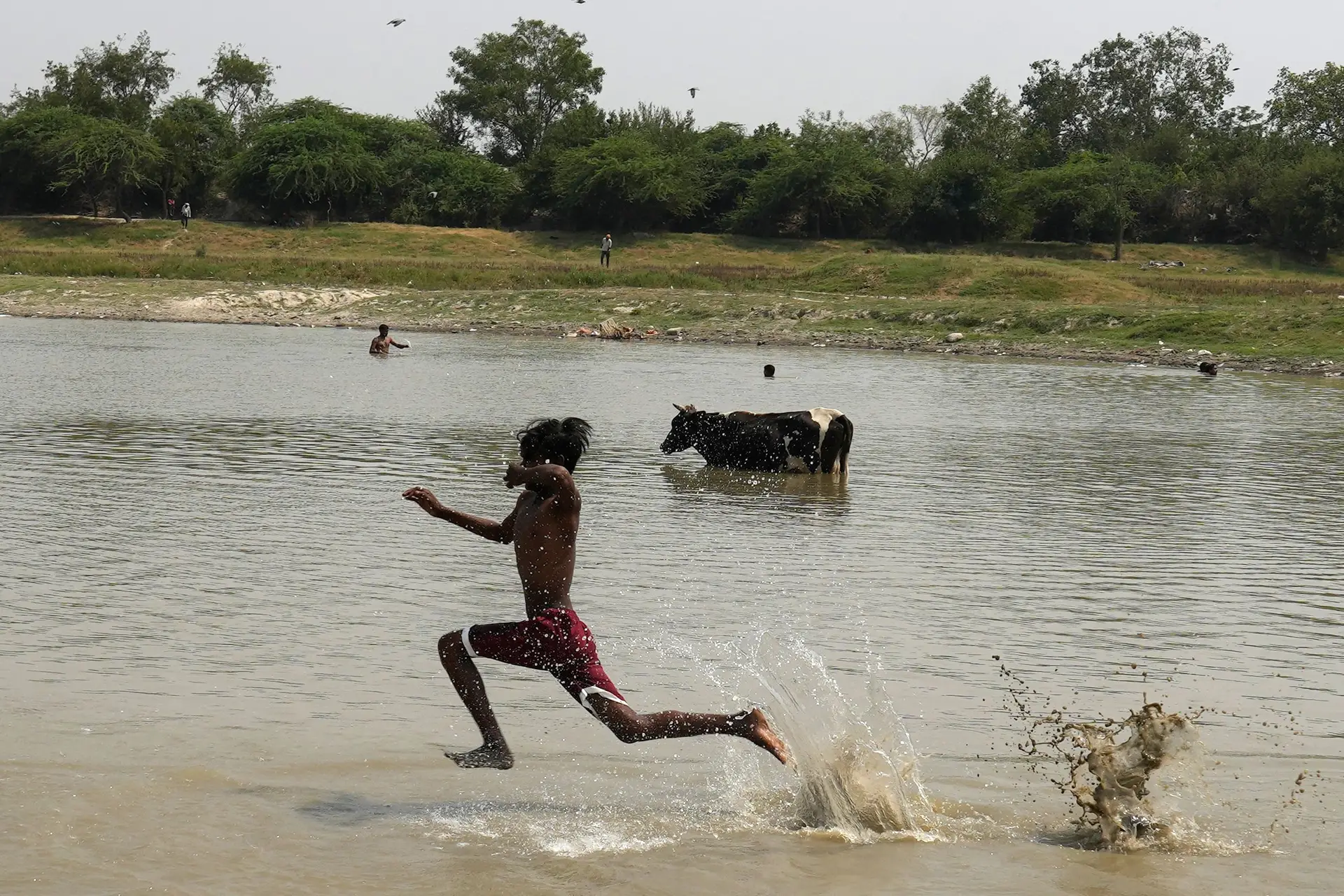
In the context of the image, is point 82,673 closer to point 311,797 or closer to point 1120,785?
point 311,797

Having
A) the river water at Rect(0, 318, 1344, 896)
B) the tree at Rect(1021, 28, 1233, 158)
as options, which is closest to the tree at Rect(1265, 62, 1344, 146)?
the tree at Rect(1021, 28, 1233, 158)

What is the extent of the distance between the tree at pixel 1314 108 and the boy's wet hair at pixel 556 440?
290 feet

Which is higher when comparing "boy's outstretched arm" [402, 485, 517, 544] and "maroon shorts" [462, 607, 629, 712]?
"boy's outstretched arm" [402, 485, 517, 544]

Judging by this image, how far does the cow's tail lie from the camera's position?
52.8 feet

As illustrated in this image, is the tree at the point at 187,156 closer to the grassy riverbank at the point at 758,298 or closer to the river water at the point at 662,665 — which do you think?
the grassy riverbank at the point at 758,298

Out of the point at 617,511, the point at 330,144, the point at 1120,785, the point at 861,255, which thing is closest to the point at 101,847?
the point at 1120,785

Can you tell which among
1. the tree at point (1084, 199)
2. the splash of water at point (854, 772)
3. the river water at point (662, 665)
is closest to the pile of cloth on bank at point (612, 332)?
the river water at point (662, 665)

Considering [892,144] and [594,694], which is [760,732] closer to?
[594,694]

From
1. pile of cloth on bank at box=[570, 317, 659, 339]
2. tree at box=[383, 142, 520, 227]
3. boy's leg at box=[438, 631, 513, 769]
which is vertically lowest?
boy's leg at box=[438, 631, 513, 769]

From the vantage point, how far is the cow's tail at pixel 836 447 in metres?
16.1

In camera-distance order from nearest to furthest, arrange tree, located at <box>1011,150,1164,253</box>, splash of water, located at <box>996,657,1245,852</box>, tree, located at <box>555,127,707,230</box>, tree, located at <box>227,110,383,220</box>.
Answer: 1. splash of water, located at <box>996,657,1245,852</box>
2. tree, located at <box>1011,150,1164,253</box>
3. tree, located at <box>555,127,707,230</box>
4. tree, located at <box>227,110,383,220</box>

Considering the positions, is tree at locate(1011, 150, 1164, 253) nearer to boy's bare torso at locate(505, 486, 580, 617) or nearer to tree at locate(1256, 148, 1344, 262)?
tree at locate(1256, 148, 1344, 262)

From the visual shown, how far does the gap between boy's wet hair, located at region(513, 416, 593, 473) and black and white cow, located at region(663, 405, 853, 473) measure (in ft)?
32.3

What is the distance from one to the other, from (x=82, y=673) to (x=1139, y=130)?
99347mm
